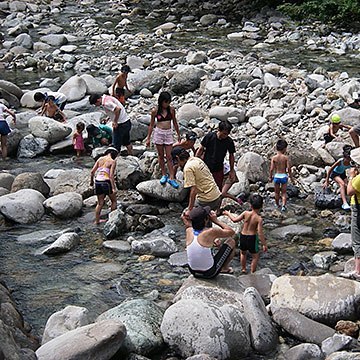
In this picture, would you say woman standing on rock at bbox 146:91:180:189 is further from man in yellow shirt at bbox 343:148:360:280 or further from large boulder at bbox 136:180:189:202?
man in yellow shirt at bbox 343:148:360:280

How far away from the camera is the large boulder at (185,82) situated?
58.3ft

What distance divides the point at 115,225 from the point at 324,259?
3278 mm

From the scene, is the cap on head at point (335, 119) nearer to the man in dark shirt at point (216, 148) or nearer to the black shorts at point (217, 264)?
the man in dark shirt at point (216, 148)

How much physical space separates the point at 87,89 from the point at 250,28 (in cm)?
905

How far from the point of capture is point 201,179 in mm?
9484

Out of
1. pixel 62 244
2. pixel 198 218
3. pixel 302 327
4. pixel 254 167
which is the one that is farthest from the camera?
pixel 254 167

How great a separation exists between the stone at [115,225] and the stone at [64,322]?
3.00 metres

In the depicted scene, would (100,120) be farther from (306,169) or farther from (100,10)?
(100,10)

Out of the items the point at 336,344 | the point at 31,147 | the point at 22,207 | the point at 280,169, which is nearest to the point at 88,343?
the point at 336,344

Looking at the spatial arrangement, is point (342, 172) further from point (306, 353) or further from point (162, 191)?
point (306, 353)

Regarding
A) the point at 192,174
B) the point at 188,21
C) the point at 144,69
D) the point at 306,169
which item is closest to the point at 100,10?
the point at 188,21

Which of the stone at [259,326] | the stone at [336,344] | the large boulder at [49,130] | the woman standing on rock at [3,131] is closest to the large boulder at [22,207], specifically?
the woman standing on rock at [3,131]

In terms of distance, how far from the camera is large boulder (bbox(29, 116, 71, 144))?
1487 cm

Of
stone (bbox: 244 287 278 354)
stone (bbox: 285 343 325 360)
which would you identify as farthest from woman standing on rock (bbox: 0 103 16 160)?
stone (bbox: 285 343 325 360)
